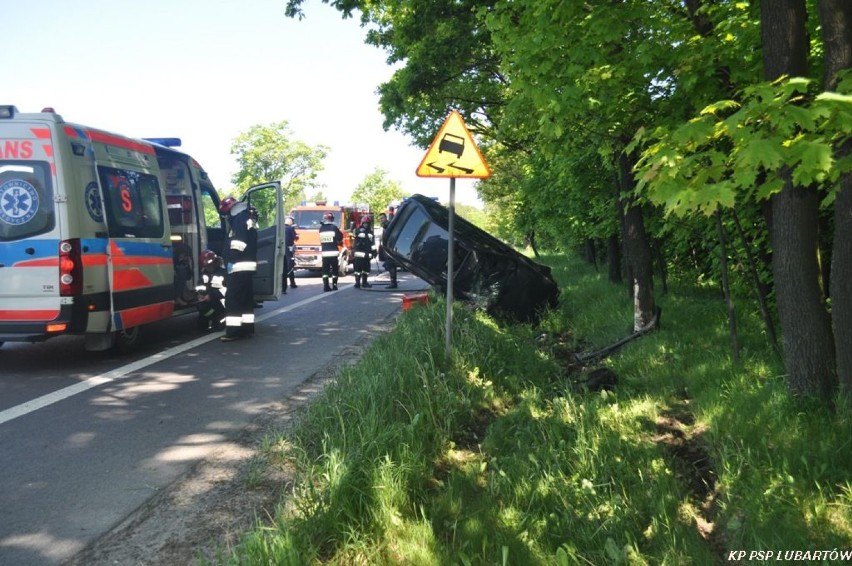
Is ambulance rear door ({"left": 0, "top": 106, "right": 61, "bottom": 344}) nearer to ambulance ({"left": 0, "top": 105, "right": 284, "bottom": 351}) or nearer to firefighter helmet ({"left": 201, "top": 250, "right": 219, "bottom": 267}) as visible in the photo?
ambulance ({"left": 0, "top": 105, "right": 284, "bottom": 351})

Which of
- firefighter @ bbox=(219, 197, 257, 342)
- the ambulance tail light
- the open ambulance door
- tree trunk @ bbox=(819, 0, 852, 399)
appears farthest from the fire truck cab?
tree trunk @ bbox=(819, 0, 852, 399)

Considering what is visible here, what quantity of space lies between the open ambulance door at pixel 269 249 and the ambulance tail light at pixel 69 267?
129 inches

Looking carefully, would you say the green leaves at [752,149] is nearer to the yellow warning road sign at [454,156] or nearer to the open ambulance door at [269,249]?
the yellow warning road sign at [454,156]

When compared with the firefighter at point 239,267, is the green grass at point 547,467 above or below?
below

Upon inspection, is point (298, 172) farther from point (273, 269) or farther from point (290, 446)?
point (290, 446)

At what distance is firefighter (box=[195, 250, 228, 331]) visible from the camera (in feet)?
32.0

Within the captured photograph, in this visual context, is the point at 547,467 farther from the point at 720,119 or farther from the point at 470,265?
the point at 470,265

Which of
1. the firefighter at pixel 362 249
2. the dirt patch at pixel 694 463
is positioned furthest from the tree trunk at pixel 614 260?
the dirt patch at pixel 694 463

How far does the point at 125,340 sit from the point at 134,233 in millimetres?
1351

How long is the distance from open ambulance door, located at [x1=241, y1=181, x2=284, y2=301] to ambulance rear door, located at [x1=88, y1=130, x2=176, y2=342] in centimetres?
159

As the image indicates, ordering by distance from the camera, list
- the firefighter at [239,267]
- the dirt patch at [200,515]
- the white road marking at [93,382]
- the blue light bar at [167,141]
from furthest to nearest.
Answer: the blue light bar at [167,141]
the firefighter at [239,267]
the white road marking at [93,382]
the dirt patch at [200,515]

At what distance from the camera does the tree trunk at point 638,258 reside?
8.24m

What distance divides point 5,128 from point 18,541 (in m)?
5.17

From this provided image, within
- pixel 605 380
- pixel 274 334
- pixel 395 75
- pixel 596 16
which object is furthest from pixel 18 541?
pixel 395 75
